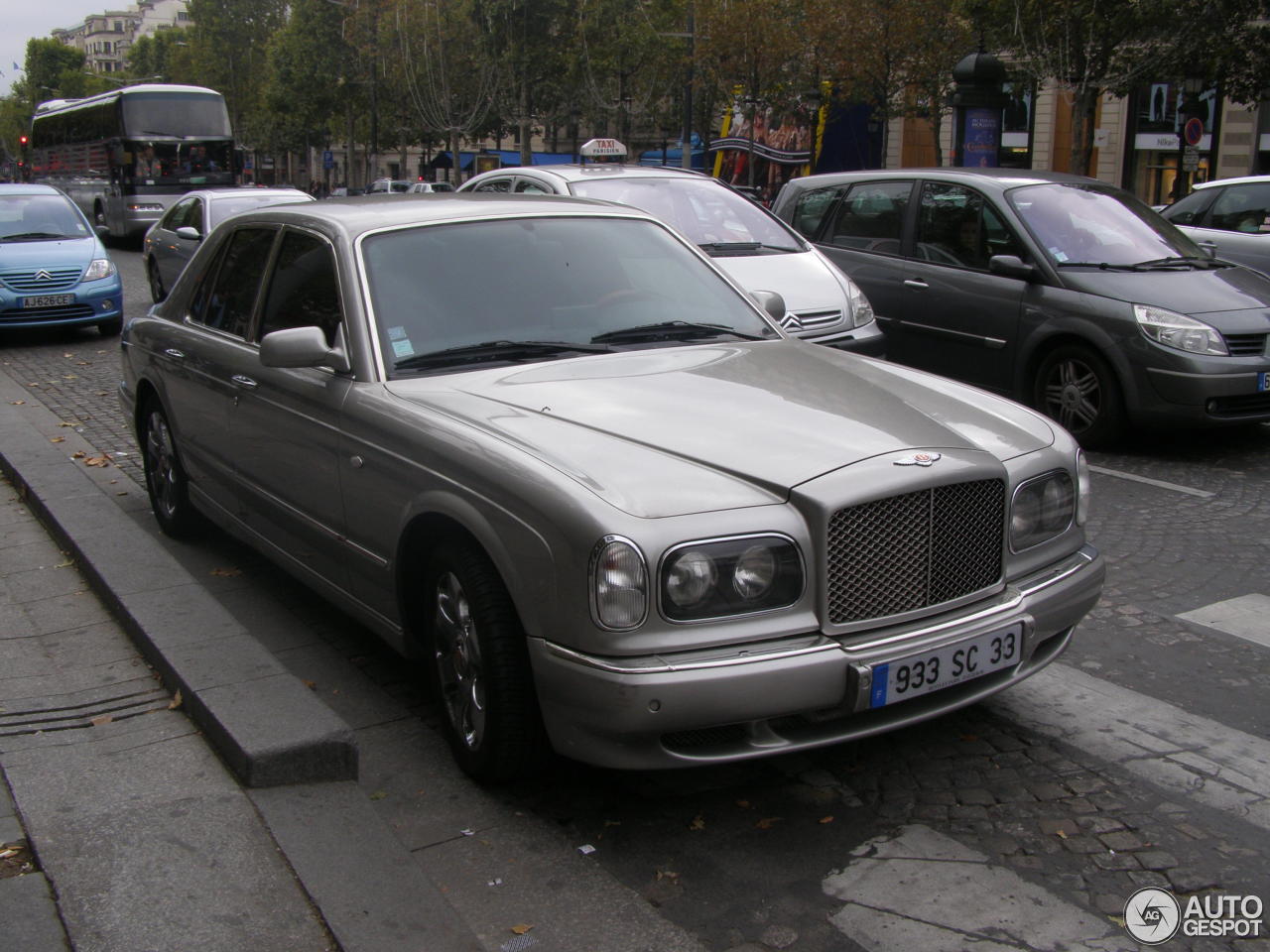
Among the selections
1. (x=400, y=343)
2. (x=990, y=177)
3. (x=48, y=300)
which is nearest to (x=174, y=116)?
(x=48, y=300)

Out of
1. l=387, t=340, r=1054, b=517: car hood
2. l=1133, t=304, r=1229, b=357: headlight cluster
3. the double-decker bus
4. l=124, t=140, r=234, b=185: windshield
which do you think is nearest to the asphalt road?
l=387, t=340, r=1054, b=517: car hood

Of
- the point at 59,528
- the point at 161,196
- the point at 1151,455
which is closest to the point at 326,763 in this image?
the point at 59,528

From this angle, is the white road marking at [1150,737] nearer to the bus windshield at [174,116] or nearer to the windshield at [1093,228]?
the windshield at [1093,228]

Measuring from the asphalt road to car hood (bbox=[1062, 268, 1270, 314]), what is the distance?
3.38 metres

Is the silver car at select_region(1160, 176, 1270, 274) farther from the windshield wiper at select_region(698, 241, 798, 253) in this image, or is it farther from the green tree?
the green tree

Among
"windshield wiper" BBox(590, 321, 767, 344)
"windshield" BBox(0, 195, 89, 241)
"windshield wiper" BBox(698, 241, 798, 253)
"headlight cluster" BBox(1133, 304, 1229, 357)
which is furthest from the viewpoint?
"windshield" BBox(0, 195, 89, 241)

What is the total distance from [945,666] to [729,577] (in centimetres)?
67

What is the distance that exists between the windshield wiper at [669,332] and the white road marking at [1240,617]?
213cm

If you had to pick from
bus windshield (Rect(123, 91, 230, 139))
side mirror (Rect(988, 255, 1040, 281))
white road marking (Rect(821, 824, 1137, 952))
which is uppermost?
bus windshield (Rect(123, 91, 230, 139))

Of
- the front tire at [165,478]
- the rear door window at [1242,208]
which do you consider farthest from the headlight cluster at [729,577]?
the rear door window at [1242,208]

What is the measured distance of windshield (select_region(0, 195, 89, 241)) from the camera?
589 inches

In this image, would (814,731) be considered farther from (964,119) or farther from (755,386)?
(964,119)

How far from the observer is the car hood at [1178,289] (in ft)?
27.0

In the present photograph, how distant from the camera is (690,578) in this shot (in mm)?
3176
